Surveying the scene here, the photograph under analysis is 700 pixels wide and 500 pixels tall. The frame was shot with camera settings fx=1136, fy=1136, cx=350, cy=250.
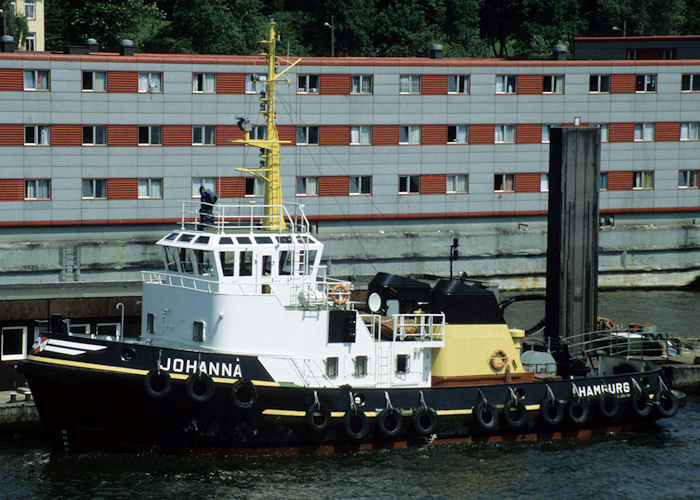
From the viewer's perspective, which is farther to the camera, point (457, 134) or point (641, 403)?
point (457, 134)

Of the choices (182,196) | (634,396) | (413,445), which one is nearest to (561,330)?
(634,396)

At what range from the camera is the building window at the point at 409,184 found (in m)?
51.5

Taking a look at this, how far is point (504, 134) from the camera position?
5231cm

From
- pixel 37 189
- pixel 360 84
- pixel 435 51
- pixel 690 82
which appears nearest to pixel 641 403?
pixel 360 84

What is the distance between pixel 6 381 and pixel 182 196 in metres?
17.6

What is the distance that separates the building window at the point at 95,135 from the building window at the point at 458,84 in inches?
610

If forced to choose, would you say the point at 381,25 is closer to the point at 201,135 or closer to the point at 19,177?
the point at 201,135

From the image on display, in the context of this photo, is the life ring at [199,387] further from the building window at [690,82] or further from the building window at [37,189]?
the building window at [690,82]

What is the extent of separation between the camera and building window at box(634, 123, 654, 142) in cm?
5388

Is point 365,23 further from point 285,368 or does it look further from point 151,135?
point 285,368

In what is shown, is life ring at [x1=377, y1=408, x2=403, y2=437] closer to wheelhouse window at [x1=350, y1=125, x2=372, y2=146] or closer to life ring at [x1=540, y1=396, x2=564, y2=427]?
life ring at [x1=540, y1=396, x2=564, y2=427]

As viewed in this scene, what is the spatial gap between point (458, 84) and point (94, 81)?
16.2 m

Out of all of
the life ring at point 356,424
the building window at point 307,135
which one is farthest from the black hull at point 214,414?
the building window at point 307,135

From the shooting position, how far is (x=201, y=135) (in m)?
48.3
